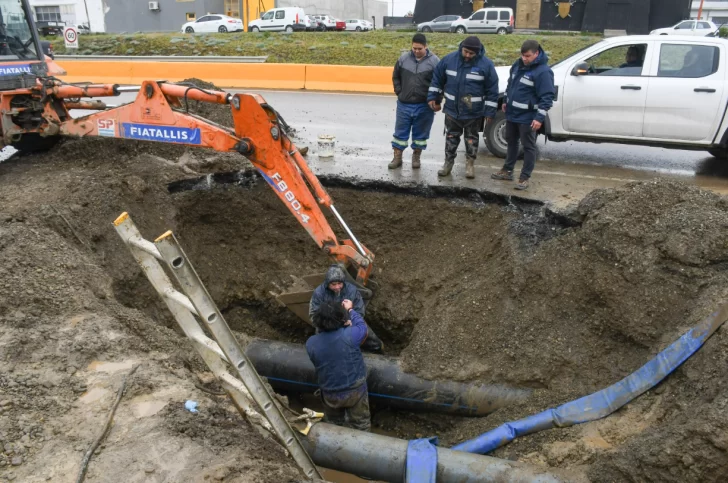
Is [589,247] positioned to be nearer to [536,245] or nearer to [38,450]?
[536,245]

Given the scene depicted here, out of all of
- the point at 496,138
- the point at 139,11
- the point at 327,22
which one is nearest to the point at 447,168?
the point at 496,138

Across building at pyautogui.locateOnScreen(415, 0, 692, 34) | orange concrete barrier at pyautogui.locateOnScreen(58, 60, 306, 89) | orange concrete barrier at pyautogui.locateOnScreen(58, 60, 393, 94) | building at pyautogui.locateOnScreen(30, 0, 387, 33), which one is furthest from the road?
building at pyautogui.locateOnScreen(30, 0, 387, 33)

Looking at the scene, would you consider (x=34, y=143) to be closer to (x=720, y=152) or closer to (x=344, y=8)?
(x=720, y=152)

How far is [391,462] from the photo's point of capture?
4.72m

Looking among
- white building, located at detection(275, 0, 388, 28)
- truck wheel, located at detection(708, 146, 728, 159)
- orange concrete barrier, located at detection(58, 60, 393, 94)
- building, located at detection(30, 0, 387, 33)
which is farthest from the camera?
white building, located at detection(275, 0, 388, 28)

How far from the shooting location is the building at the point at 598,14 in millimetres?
33281

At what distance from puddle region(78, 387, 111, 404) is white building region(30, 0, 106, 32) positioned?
136 ft

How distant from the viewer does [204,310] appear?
335 centimetres

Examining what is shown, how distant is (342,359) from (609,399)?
228cm

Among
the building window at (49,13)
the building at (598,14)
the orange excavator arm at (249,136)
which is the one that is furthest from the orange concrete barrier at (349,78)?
the building window at (49,13)

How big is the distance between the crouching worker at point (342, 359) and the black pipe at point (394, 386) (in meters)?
0.39

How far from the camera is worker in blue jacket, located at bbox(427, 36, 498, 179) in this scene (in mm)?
7723

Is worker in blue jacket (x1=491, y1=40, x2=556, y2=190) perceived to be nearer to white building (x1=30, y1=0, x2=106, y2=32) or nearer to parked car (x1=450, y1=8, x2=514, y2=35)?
parked car (x1=450, y1=8, x2=514, y2=35)

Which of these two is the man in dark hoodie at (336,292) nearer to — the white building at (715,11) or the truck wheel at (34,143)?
the truck wheel at (34,143)
